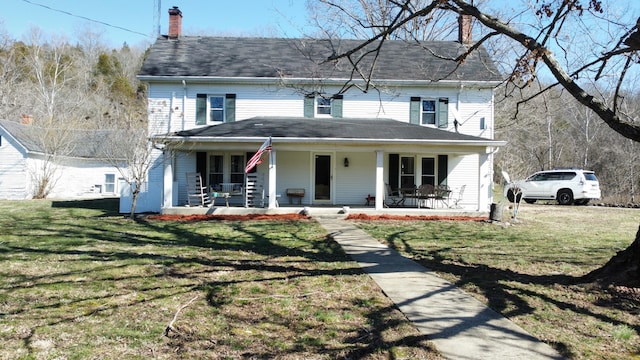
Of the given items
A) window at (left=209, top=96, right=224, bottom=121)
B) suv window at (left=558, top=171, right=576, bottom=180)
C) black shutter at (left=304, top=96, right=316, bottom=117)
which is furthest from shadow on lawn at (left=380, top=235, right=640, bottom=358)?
suv window at (left=558, top=171, right=576, bottom=180)

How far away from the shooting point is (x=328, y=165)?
60.0 ft

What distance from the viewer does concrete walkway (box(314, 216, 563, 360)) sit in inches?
161

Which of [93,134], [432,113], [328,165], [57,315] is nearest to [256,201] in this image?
[328,165]

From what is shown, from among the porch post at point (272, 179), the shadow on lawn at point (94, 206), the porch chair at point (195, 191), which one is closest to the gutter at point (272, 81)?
the porch post at point (272, 179)

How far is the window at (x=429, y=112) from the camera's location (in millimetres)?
18719

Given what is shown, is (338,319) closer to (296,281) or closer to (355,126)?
(296,281)

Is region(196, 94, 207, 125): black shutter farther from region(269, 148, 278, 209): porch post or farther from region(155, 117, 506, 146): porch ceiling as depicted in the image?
region(269, 148, 278, 209): porch post

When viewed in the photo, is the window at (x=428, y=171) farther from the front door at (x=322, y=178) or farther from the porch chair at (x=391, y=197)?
the front door at (x=322, y=178)

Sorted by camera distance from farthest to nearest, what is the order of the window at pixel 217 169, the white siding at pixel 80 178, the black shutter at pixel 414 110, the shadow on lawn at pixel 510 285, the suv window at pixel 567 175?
1. the white siding at pixel 80 178
2. the suv window at pixel 567 175
3. the black shutter at pixel 414 110
4. the window at pixel 217 169
5. the shadow on lawn at pixel 510 285

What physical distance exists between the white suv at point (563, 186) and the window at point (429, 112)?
5.11 meters

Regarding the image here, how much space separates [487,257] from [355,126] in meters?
9.49

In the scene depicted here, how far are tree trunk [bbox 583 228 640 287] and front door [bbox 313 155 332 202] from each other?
494 inches

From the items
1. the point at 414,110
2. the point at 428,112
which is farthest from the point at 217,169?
the point at 428,112

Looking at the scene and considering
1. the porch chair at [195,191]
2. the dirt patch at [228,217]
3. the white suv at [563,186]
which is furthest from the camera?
the white suv at [563,186]
